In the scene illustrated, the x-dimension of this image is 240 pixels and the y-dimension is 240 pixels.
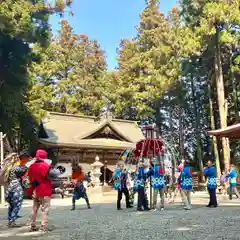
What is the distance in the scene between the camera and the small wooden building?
2525 cm

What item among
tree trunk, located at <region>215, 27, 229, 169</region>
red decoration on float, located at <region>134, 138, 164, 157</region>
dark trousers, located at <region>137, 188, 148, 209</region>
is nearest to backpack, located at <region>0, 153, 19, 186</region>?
dark trousers, located at <region>137, 188, 148, 209</region>

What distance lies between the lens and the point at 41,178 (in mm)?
7535

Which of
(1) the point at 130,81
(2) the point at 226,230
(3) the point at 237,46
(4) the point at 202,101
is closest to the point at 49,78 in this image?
(1) the point at 130,81

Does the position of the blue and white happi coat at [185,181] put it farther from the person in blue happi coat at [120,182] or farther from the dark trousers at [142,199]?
the person in blue happi coat at [120,182]

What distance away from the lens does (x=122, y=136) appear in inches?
1133

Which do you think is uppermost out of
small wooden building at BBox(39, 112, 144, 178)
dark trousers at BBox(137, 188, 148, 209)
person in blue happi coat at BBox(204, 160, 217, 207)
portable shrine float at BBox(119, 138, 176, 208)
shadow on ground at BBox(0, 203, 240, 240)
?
small wooden building at BBox(39, 112, 144, 178)

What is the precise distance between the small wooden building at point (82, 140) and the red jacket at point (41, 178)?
1632cm

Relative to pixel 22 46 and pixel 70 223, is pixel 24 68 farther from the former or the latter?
pixel 70 223

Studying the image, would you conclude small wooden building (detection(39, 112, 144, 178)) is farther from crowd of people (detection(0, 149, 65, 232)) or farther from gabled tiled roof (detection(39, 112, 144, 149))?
crowd of people (detection(0, 149, 65, 232))

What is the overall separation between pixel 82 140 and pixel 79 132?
1.70 meters

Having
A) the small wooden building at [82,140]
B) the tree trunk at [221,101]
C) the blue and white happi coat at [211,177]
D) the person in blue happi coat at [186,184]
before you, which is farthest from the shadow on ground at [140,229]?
the small wooden building at [82,140]

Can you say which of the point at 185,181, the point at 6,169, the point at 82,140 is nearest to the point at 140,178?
the point at 185,181

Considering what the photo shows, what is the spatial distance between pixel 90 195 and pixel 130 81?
18346 millimetres

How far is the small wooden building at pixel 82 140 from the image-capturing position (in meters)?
25.2
